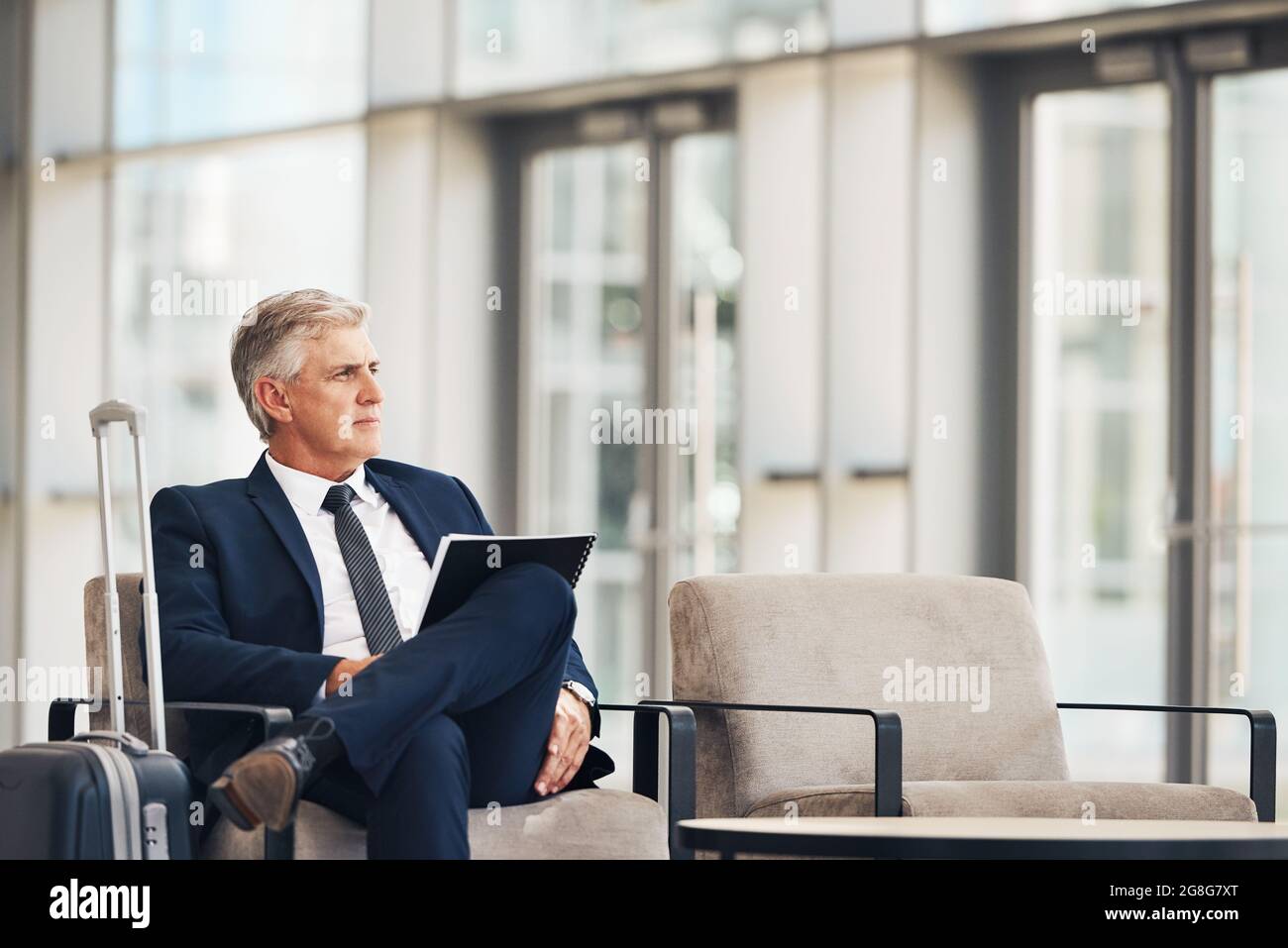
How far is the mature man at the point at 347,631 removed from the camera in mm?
2436

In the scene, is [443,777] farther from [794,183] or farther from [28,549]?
[28,549]

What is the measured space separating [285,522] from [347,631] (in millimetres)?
211

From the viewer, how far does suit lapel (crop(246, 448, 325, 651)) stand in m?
2.85

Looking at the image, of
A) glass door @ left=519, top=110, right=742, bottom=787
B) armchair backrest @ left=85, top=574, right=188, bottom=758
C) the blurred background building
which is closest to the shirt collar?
armchair backrest @ left=85, top=574, right=188, bottom=758

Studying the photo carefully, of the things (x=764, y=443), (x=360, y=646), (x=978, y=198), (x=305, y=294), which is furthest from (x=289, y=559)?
(x=978, y=198)

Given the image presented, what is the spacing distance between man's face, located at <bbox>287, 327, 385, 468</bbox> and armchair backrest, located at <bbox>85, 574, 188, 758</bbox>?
1.27 feet

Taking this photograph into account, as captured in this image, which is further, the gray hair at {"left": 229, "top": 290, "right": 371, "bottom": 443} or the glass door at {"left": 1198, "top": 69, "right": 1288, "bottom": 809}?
the glass door at {"left": 1198, "top": 69, "right": 1288, "bottom": 809}

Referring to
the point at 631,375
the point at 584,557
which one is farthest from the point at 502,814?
the point at 631,375

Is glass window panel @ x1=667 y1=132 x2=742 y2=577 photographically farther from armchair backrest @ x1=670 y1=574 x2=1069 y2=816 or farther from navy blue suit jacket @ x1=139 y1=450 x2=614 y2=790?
navy blue suit jacket @ x1=139 y1=450 x2=614 y2=790

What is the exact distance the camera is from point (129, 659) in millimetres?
2893

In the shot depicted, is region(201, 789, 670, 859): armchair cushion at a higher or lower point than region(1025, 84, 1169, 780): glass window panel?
lower

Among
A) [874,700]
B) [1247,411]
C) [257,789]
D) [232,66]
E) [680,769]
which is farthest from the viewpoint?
[232,66]

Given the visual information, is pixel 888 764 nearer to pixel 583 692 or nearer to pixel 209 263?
pixel 583 692

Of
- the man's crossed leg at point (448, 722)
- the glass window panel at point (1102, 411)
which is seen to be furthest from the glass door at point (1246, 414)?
the man's crossed leg at point (448, 722)
